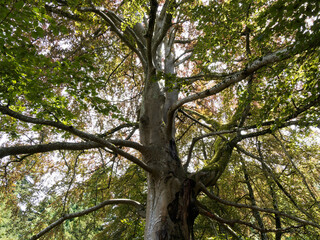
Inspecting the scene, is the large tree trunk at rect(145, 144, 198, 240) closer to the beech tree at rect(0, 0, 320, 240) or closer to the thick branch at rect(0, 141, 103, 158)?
the beech tree at rect(0, 0, 320, 240)

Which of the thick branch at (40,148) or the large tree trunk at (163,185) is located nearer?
the thick branch at (40,148)

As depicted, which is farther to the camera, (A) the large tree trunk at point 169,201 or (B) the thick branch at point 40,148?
(A) the large tree trunk at point 169,201

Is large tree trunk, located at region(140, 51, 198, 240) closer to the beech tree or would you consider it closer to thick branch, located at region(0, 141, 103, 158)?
the beech tree

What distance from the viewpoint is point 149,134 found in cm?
333

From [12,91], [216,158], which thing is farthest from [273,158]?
[12,91]

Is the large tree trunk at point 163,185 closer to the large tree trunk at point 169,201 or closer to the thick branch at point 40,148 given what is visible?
the large tree trunk at point 169,201

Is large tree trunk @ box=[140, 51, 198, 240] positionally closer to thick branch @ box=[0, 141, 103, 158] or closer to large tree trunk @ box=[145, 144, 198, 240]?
large tree trunk @ box=[145, 144, 198, 240]

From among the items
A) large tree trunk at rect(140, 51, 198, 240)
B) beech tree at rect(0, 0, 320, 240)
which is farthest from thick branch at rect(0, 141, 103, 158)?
large tree trunk at rect(140, 51, 198, 240)

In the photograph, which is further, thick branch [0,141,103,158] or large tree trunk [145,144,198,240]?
large tree trunk [145,144,198,240]

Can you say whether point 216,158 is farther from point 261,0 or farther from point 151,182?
point 261,0

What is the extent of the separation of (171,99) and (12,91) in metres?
2.90

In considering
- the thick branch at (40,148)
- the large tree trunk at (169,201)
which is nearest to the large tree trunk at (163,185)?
the large tree trunk at (169,201)

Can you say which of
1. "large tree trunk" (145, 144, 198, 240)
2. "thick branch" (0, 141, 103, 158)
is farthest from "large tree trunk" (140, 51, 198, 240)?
"thick branch" (0, 141, 103, 158)

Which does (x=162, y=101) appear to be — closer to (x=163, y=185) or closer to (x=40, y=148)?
(x=163, y=185)
